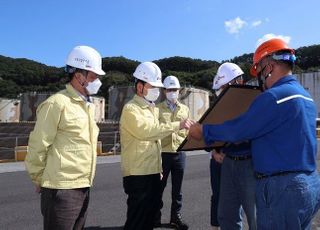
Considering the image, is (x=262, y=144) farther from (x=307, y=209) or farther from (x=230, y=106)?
(x=230, y=106)

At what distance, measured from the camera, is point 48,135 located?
3273 mm

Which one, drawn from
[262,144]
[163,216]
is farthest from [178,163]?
[262,144]

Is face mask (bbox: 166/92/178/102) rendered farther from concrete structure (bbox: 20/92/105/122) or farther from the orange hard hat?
concrete structure (bbox: 20/92/105/122)

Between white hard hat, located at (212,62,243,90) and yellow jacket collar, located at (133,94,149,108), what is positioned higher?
white hard hat, located at (212,62,243,90)

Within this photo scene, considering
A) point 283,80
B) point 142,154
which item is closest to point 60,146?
point 142,154

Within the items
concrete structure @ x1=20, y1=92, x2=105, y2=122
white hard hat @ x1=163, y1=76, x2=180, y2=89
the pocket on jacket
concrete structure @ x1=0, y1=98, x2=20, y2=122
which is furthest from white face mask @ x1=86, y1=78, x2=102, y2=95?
concrete structure @ x1=0, y1=98, x2=20, y2=122

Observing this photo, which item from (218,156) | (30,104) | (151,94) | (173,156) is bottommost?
(173,156)

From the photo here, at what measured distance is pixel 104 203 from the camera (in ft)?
25.4

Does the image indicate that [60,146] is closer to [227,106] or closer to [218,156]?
[227,106]

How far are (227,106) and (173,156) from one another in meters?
2.28

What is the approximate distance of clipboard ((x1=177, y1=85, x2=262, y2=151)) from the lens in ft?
12.3

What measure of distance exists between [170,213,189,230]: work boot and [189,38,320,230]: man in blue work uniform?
10.2ft

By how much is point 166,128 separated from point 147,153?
40 centimetres

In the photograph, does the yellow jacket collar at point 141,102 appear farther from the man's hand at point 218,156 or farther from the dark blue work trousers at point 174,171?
the dark blue work trousers at point 174,171
